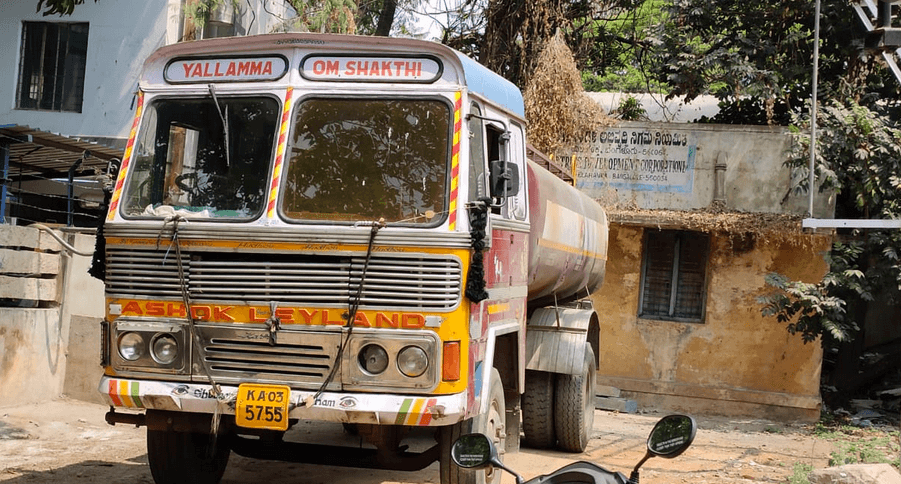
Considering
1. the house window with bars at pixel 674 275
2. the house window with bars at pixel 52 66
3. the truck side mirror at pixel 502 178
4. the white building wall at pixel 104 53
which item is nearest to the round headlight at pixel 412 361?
the truck side mirror at pixel 502 178

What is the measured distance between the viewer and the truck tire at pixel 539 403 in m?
8.94

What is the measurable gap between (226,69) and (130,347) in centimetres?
169

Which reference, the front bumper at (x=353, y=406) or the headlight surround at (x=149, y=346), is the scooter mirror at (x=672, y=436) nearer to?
the front bumper at (x=353, y=406)

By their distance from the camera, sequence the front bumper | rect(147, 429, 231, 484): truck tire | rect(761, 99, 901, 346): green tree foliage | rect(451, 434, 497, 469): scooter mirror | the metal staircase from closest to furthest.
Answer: rect(451, 434, 497, 469): scooter mirror
the front bumper
rect(147, 429, 231, 484): truck tire
the metal staircase
rect(761, 99, 901, 346): green tree foliage

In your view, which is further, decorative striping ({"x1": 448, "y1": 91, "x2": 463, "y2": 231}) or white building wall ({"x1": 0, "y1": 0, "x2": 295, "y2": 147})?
white building wall ({"x1": 0, "y1": 0, "x2": 295, "y2": 147})

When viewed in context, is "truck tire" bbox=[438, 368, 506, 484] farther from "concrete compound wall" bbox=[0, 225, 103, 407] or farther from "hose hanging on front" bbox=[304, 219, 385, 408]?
"concrete compound wall" bbox=[0, 225, 103, 407]

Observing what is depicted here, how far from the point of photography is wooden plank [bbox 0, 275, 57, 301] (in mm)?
9070

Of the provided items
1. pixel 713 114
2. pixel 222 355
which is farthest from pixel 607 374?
pixel 222 355

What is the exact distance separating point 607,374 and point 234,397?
9.48m

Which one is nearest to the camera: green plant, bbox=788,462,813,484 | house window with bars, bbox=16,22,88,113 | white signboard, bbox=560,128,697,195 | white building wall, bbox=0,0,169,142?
green plant, bbox=788,462,813,484

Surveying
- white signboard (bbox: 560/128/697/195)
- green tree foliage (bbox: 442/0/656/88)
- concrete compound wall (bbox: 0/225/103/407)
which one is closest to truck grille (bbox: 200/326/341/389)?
concrete compound wall (bbox: 0/225/103/407)

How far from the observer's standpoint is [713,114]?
1588cm

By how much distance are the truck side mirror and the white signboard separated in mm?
8278

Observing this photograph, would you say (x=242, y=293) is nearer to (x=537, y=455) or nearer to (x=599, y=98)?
(x=537, y=455)
